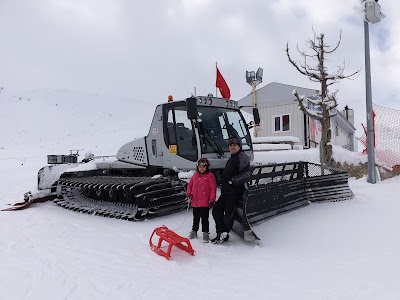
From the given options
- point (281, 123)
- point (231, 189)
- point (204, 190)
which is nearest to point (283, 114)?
point (281, 123)

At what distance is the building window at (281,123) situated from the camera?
2186 centimetres

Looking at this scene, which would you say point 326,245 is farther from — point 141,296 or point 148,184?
point 148,184

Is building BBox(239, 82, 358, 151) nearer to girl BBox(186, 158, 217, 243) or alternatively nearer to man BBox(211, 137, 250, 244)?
man BBox(211, 137, 250, 244)

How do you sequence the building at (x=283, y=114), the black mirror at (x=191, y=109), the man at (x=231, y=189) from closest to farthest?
the man at (x=231, y=189), the black mirror at (x=191, y=109), the building at (x=283, y=114)

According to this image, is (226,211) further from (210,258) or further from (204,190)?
(210,258)

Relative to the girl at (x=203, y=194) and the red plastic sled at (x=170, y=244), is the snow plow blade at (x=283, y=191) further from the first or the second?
the red plastic sled at (x=170, y=244)

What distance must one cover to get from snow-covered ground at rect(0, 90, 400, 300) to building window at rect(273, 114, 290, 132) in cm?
1267

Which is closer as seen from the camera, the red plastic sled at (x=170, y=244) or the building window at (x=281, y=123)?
the red plastic sled at (x=170, y=244)

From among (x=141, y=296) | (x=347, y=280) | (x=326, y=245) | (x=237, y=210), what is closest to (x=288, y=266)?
(x=347, y=280)

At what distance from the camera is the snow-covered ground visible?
12.5 feet

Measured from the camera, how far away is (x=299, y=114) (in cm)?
2119

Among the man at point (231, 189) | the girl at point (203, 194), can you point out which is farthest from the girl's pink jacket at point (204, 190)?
the man at point (231, 189)

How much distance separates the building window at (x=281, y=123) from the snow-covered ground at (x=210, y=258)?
12.7 meters

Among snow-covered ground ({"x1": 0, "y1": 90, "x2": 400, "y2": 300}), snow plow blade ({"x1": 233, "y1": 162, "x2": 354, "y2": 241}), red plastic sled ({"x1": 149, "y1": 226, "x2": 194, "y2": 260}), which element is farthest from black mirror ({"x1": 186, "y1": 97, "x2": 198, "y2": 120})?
red plastic sled ({"x1": 149, "y1": 226, "x2": 194, "y2": 260})
